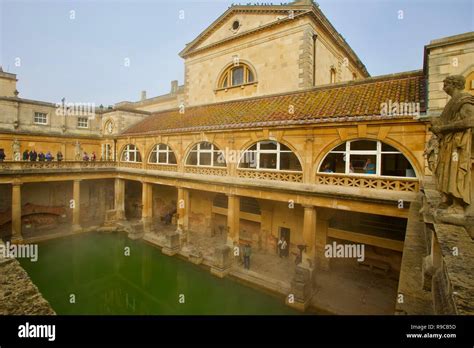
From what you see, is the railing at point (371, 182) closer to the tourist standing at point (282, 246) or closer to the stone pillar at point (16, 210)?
the tourist standing at point (282, 246)

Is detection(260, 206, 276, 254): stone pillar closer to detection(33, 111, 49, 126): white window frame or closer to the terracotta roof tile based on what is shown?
the terracotta roof tile

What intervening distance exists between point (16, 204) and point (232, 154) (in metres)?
15.7

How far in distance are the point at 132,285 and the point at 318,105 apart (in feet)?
46.0

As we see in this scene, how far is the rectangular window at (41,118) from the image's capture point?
21.1 metres

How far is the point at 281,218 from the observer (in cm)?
1514

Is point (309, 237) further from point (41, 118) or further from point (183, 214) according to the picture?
point (41, 118)

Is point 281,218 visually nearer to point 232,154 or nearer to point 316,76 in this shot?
point 232,154

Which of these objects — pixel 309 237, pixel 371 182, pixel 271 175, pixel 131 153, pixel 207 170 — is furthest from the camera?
pixel 131 153

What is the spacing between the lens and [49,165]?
1769 cm

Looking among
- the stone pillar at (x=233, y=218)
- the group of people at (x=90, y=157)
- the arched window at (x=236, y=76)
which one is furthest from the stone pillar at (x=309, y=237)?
the group of people at (x=90, y=157)

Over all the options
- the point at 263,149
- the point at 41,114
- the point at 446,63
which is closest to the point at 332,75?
the point at 263,149

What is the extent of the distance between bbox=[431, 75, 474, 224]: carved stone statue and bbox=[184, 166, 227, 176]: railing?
10855 millimetres

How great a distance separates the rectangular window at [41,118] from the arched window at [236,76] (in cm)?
1664
